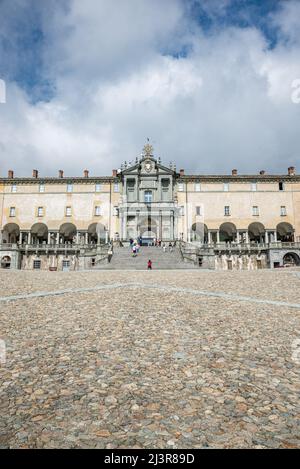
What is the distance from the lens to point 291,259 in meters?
46.5

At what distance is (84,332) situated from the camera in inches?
287

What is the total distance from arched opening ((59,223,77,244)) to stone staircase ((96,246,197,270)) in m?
20.3

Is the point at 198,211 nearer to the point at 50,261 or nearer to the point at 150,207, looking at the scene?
the point at 150,207

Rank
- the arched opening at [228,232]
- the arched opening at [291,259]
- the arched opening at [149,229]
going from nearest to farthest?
the arched opening at [291,259]
the arched opening at [149,229]
the arched opening at [228,232]

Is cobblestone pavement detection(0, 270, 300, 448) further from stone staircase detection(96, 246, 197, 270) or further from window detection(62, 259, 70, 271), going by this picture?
window detection(62, 259, 70, 271)

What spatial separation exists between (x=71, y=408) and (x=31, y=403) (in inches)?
21.9

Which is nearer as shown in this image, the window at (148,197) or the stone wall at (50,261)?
the stone wall at (50,261)

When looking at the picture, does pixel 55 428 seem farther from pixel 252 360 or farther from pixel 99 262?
pixel 99 262

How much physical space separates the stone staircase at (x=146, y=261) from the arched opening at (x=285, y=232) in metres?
25.5

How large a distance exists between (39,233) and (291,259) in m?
41.2

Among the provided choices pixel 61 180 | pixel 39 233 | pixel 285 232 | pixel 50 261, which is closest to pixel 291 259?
pixel 285 232

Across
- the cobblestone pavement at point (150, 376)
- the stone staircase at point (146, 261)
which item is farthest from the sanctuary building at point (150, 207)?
the cobblestone pavement at point (150, 376)

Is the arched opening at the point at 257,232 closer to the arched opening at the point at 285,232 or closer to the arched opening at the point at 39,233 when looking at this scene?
the arched opening at the point at 285,232

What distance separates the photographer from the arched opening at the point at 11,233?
5604cm
